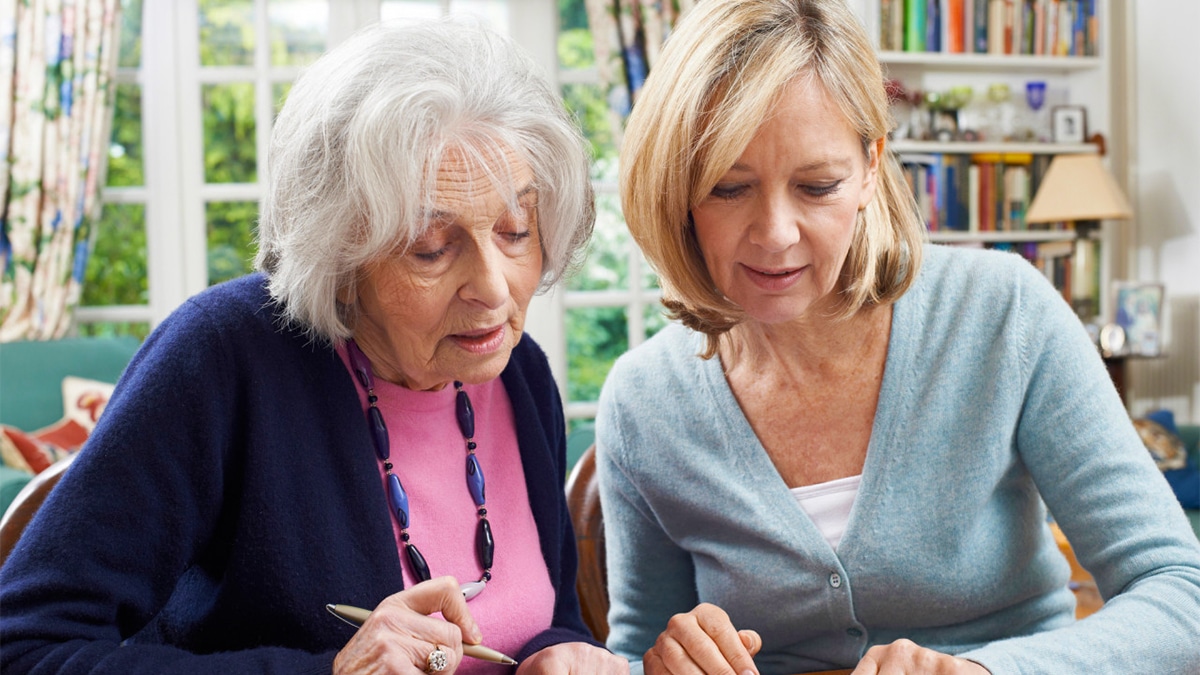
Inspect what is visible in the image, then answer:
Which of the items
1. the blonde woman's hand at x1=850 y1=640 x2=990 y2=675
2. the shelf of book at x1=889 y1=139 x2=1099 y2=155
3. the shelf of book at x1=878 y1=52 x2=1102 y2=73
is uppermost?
the shelf of book at x1=878 y1=52 x2=1102 y2=73

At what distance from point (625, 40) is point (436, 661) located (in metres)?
4.09

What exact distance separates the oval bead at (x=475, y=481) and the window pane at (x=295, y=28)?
12.7ft

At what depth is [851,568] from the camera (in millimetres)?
1252

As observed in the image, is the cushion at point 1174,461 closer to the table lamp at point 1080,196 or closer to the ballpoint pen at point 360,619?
the table lamp at point 1080,196

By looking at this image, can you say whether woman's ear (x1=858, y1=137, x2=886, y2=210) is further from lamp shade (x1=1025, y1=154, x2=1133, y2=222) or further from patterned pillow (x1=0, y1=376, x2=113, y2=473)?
lamp shade (x1=1025, y1=154, x2=1133, y2=222)

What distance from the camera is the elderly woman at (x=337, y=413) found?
0.91 meters

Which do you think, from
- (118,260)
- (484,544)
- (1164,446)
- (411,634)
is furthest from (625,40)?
(411,634)

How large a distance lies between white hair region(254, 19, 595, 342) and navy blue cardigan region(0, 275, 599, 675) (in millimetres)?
75

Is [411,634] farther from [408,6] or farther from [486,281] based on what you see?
[408,6]

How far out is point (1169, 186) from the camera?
5.05 meters

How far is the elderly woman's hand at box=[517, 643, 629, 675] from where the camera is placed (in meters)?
1.05

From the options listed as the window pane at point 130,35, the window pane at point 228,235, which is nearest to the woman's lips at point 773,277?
the window pane at point 228,235

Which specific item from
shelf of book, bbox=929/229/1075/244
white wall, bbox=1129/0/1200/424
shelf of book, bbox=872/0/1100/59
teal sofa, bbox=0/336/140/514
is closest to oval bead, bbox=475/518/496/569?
teal sofa, bbox=0/336/140/514

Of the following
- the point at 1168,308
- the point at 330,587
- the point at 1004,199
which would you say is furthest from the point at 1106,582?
the point at 1168,308
